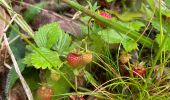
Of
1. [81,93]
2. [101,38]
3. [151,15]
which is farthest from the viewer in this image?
[151,15]

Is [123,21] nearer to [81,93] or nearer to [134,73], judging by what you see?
[134,73]

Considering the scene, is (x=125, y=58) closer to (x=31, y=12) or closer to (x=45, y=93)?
(x=45, y=93)

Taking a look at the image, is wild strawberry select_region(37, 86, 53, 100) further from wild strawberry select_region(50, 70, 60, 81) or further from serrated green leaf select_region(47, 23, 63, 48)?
serrated green leaf select_region(47, 23, 63, 48)

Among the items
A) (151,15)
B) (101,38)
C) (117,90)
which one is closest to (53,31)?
(101,38)

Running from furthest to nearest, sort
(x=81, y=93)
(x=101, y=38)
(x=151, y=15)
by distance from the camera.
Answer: (x=151, y=15) → (x=101, y=38) → (x=81, y=93)

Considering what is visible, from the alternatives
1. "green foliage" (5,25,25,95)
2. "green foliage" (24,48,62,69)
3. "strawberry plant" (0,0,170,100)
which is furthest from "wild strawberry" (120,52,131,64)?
"green foliage" (5,25,25,95)

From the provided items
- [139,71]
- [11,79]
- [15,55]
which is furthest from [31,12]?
[139,71]
